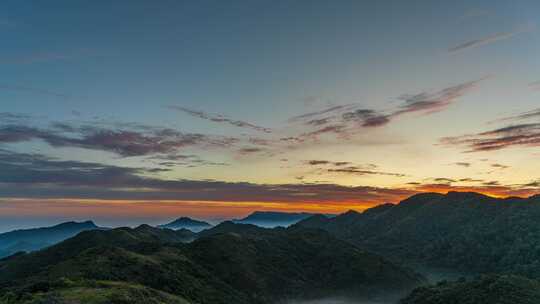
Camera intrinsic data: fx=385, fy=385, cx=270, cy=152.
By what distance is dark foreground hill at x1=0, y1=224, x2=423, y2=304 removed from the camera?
235 feet

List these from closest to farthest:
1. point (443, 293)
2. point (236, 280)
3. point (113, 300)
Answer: point (113, 300), point (443, 293), point (236, 280)

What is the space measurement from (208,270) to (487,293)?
254ft

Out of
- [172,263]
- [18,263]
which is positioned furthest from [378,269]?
[18,263]

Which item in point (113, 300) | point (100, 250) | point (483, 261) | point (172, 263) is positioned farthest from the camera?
point (483, 261)

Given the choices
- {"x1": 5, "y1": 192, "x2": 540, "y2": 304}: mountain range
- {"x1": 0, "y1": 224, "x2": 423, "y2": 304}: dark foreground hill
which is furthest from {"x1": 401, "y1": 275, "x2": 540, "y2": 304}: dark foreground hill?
{"x1": 0, "y1": 224, "x2": 423, "y2": 304}: dark foreground hill

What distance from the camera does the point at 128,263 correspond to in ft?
301

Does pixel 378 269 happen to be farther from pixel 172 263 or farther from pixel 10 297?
pixel 10 297

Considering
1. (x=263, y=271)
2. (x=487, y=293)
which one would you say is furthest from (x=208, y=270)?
(x=487, y=293)

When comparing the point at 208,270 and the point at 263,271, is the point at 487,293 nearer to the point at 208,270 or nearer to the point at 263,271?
the point at 263,271

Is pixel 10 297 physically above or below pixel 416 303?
above

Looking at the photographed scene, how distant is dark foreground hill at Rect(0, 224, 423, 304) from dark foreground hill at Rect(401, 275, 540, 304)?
4100 centimetres

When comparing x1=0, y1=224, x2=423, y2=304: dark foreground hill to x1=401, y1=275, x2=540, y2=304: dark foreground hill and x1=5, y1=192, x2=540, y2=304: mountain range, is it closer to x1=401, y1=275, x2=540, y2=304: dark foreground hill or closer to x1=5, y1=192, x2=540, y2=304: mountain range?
x1=5, y1=192, x2=540, y2=304: mountain range

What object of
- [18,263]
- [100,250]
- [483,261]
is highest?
[100,250]

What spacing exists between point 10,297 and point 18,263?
357ft
